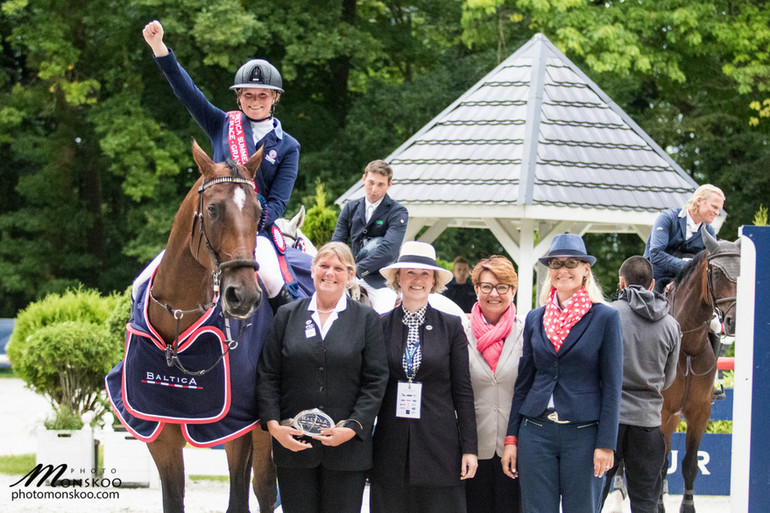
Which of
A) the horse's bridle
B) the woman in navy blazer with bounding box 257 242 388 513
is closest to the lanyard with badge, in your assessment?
the woman in navy blazer with bounding box 257 242 388 513

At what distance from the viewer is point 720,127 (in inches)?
838

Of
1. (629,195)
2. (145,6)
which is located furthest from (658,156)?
(145,6)

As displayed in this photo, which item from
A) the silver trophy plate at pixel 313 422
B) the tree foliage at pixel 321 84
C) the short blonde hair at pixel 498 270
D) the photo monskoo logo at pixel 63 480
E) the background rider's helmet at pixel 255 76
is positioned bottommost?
the photo monskoo logo at pixel 63 480

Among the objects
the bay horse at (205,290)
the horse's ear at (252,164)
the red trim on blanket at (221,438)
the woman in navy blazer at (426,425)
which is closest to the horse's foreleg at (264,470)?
the bay horse at (205,290)

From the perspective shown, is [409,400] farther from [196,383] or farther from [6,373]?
[6,373]

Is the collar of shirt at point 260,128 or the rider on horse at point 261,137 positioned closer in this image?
the rider on horse at point 261,137

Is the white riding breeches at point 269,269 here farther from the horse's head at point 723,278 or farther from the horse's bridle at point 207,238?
the horse's head at point 723,278

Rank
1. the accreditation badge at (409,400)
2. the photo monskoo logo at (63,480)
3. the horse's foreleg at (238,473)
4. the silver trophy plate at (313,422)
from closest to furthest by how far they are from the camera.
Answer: the silver trophy plate at (313,422), the accreditation badge at (409,400), the horse's foreleg at (238,473), the photo monskoo logo at (63,480)

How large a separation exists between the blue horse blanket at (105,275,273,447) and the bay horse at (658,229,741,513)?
3.74 metres

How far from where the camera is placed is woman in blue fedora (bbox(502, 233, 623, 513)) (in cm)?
462

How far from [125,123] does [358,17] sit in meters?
6.26

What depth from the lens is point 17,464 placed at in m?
9.97

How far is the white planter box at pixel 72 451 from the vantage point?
9.13 metres

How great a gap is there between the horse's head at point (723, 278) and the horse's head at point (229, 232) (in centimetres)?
395
